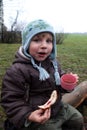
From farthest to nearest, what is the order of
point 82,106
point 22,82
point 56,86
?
point 82,106 → point 56,86 → point 22,82

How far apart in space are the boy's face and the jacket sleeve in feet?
0.79

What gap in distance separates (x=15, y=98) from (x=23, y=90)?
4.3 inches

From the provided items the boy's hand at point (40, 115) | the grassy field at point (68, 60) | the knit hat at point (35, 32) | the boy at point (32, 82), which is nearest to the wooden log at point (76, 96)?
the grassy field at point (68, 60)

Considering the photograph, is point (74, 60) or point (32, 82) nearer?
point (32, 82)

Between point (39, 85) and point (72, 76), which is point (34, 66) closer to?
point (39, 85)

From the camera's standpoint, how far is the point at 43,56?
3.09 metres

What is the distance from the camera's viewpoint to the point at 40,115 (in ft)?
8.96

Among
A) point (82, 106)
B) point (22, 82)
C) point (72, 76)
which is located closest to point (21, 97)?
point (22, 82)

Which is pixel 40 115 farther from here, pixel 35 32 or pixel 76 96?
pixel 76 96

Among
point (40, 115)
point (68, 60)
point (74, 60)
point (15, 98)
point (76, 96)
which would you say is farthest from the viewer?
point (74, 60)

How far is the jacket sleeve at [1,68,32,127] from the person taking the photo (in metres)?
2.84

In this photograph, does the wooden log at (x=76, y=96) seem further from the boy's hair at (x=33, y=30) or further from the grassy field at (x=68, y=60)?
the boy's hair at (x=33, y=30)

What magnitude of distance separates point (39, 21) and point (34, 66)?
16.0 inches

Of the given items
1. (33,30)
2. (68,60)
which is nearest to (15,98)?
(33,30)
